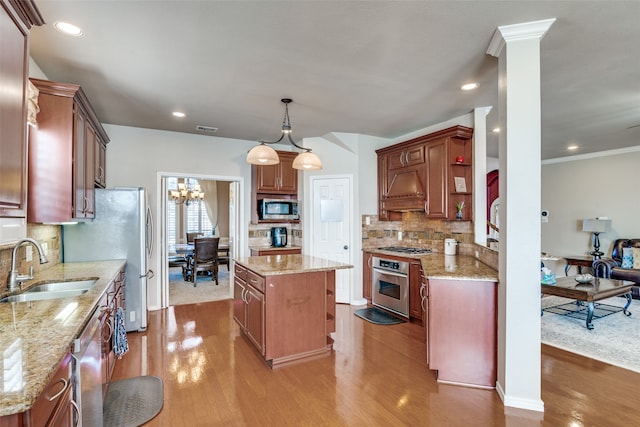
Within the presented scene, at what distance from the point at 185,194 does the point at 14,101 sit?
6548 millimetres

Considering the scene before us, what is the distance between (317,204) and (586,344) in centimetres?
367

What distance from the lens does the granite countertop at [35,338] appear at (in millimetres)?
Answer: 863

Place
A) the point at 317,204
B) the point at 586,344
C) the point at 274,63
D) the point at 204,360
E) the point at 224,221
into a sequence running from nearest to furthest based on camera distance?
the point at 274,63
the point at 204,360
the point at 586,344
the point at 317,204
the point at 224,221

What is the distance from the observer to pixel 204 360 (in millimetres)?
3027

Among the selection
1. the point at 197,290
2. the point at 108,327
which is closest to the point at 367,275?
the point at 197,290

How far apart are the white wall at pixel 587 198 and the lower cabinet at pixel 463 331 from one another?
18.1 feet

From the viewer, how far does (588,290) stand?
11.8 feet

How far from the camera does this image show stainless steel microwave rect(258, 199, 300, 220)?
17.0ft

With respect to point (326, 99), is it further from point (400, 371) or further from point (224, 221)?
point (224, 221)

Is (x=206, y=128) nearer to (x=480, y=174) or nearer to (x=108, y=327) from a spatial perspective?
(x=108, y=327)

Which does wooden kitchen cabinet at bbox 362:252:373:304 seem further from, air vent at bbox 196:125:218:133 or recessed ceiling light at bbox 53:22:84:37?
recessed ceiling light at bbox 53:22:84:37

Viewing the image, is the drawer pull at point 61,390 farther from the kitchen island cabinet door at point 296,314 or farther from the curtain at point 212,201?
the curtain at point 212,201

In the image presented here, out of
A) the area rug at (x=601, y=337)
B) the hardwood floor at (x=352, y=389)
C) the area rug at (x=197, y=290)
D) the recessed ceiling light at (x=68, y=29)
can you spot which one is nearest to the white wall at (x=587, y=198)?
the area rug at (x=601, y=337)

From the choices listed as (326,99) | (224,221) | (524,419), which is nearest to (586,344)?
(524,419)
